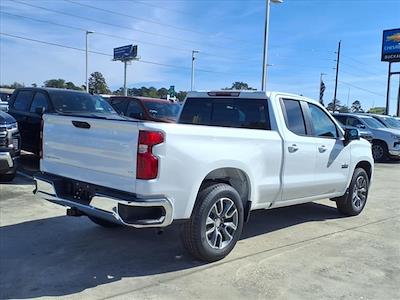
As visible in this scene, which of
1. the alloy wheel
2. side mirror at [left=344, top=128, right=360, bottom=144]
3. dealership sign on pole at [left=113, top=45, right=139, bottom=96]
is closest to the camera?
the alloy wheel

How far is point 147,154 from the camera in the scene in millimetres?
4285

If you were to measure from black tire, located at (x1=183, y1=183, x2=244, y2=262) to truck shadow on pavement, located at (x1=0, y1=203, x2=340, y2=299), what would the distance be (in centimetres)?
23

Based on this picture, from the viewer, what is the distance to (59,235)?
19.5 ft

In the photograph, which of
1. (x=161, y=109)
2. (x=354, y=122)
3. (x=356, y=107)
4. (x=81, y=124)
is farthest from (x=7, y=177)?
(x=356, y=107)

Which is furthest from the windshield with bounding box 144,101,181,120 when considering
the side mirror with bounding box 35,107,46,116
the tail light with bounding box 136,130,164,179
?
the tail light with bounding box 136,130,164,179

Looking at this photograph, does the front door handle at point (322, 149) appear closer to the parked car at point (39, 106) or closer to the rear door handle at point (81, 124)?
the rear door handle at point (81, 124)

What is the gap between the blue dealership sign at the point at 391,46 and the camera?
48.2 m

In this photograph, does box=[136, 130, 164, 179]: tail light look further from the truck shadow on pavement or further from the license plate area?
the truck shadow on pavement

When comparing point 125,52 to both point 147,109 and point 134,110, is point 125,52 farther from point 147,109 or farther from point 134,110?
point 147,109

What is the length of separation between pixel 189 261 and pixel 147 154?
148 centimetres

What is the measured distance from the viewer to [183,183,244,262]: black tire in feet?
15.9

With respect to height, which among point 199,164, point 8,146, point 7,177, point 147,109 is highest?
point 147,109

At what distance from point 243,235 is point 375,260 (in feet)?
5.44

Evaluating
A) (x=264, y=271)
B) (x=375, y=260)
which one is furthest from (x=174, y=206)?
(x=375, y=260)
